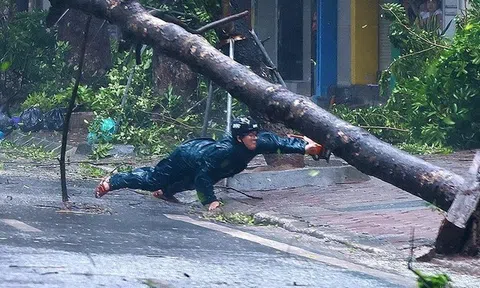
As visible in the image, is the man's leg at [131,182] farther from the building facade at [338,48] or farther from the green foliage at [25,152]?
the building facade at [338,48]

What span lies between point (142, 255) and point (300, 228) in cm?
254

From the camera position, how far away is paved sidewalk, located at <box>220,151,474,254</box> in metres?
8.67

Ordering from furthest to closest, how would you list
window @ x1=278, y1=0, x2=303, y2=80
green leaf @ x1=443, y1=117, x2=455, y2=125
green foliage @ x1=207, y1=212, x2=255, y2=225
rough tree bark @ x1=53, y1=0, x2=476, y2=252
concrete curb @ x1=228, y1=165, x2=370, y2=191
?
window @ x1=278, y1=0, x2=303, y2=80
green leaf @ x1=443, y1=117, x2=455, y2=125
concrete curb @ x1=228, y1=165, x2=370, y2=191
green foliage @ x1=207, y1=212, x2=255, y2=225
rough tree bark @ x1=53, y1=0, x2=476, y2=252

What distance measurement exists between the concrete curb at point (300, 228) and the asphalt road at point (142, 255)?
244mm

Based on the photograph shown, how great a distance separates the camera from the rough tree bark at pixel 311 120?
630 cm

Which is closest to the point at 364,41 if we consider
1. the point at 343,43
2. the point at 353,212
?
the point at 343,43

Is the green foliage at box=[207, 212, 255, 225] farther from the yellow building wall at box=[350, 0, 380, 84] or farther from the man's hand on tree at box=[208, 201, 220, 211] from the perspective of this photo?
the yellow building wall at box=[350, 0, 380, 84]

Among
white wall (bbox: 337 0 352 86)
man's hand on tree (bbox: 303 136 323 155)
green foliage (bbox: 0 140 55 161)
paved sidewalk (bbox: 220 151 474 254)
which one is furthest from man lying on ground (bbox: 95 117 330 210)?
white wall (bbox: 337 0 352 86)

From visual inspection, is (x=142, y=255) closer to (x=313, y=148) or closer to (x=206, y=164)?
(x=313, y=148)

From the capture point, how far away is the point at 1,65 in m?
19.7

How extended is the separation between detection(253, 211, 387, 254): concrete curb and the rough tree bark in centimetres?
159

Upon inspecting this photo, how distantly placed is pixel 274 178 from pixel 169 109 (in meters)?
4.71

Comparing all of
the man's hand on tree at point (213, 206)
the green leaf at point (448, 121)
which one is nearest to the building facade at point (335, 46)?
the green leaf at point (448, 121)

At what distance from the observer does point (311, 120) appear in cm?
640
